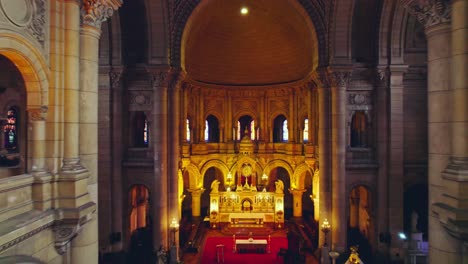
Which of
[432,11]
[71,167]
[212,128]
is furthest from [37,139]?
[212,128]

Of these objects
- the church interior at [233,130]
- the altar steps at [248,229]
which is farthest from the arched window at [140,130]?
the altar steps at [248,229]

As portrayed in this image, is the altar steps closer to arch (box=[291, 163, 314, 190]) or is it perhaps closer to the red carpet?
the red carpet

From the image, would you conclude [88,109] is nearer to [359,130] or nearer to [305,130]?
[359,130]

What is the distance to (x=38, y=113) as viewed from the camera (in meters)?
7.62

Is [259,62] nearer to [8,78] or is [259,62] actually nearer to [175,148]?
[175,148]

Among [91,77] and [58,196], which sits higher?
[91,77]

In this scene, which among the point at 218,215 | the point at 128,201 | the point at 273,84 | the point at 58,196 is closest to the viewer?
the point at 58,196

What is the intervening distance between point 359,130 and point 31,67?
18257 millimetres

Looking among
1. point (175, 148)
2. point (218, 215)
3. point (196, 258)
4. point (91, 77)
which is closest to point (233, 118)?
point (218, 215)

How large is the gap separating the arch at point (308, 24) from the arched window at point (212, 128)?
489 inches

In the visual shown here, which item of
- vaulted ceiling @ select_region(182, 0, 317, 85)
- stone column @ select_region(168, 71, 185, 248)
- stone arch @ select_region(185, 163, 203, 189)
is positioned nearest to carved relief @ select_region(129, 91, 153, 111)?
stone column @ select_region(168, 71, 185, 248)

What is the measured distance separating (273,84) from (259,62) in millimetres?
2232

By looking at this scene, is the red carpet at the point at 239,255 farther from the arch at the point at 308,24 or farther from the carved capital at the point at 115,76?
the arch at the point at 308,24

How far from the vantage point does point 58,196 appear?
→ 312 inches
